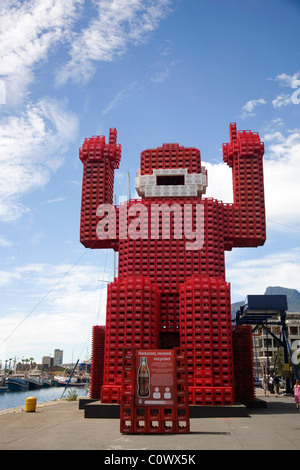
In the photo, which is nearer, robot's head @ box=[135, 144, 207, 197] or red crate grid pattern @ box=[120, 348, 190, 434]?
red crate grid pattern @ box=[120, 348, 190, 434]

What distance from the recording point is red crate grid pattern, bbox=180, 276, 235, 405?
38031 millimetres

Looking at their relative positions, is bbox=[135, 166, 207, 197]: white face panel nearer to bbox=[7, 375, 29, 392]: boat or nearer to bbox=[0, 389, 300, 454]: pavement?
bbox=[0, 389, 300, 454]: pavement

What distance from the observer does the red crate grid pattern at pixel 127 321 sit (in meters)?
41.4

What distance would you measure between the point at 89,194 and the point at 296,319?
292 feet

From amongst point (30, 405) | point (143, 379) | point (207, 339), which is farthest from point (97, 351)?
point (143, 379)

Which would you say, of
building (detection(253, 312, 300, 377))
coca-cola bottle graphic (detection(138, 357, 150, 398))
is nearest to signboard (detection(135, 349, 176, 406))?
coca-cola bottle graphic (detection(138, 357, 150, 398))

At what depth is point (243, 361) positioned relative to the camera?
48500 millimetres

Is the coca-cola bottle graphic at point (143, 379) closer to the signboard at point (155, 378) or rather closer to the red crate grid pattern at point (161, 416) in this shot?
the signboard at point (155, 378)

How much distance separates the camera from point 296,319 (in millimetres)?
124938

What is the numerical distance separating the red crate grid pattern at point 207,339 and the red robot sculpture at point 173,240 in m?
0.09

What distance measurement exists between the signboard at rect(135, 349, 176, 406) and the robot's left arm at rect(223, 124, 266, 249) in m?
32.7

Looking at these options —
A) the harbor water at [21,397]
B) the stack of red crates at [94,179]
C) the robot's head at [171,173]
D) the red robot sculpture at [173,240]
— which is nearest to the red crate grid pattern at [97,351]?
the red robot sculpture at [173,240]

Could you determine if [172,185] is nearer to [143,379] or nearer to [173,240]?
[173,240]

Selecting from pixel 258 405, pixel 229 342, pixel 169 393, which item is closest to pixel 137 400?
pixel 169 393
